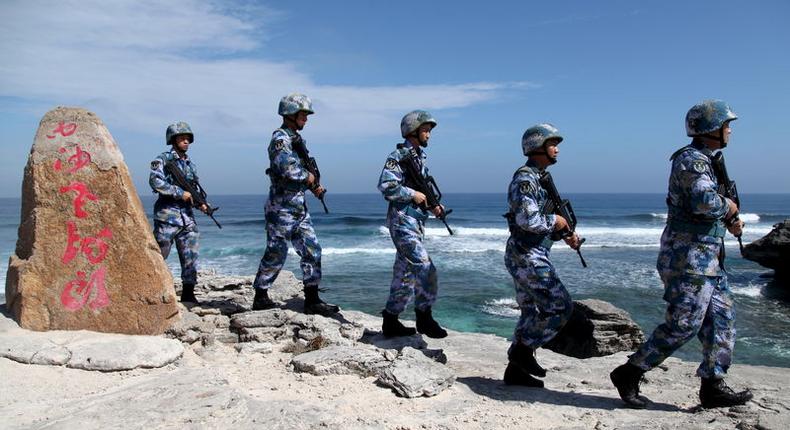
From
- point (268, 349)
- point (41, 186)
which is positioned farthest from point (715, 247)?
point (41, 186)

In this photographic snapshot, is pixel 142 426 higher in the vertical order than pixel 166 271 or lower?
lower

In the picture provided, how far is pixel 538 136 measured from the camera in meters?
4.58

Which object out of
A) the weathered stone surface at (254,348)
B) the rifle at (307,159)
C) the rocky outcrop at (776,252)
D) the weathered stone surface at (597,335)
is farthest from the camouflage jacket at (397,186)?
the rocky outcrop at (776,252)

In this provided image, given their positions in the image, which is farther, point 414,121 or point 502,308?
point 502,308

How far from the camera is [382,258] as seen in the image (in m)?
24.0

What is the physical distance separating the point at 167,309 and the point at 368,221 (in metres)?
37.1

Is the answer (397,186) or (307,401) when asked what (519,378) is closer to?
(307,401)

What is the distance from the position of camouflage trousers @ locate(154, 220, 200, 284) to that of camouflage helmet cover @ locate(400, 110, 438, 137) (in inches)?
119

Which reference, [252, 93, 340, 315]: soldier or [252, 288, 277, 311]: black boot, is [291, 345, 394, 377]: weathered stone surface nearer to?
[252, 93, 340, 315]: soldier

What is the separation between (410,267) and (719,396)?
9.09ft

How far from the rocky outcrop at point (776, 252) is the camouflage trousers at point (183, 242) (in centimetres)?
1610

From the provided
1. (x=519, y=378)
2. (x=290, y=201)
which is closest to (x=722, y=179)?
(x=519, y=378)

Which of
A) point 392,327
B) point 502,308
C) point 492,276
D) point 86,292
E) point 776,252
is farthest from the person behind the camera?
point 492,276

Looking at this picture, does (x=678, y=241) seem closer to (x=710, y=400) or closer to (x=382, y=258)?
(x=710, y=400)
